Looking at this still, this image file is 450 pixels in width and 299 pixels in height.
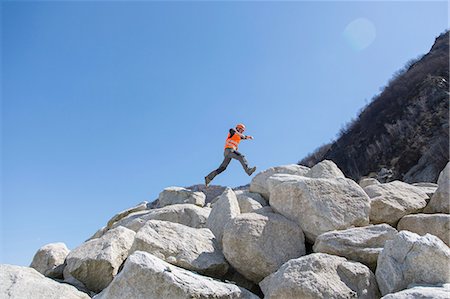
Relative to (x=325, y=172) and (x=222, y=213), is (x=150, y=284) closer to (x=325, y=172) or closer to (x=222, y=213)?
(x=222, y=213)

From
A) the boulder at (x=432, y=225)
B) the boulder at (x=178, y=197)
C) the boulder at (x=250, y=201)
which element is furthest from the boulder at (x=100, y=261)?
the boulder at (x=178, y=197)

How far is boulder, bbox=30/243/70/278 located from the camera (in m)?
7.14

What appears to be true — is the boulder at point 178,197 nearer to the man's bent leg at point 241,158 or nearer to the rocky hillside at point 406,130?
the man's bent leg at point 241,158

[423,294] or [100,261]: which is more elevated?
[100,261]

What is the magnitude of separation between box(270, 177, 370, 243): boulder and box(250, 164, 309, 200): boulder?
79.3 inches

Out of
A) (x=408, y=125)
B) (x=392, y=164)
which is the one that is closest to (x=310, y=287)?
(x=392, y=164)

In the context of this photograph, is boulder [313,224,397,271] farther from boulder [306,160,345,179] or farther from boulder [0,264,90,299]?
boulder [0,264,90,299]

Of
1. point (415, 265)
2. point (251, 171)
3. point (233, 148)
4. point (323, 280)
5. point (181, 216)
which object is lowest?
point (415, 265)

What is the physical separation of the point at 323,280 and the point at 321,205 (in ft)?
5.86

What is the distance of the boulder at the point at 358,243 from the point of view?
4957 mm

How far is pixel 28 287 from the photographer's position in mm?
5129

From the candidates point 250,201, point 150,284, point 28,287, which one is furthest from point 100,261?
point 250,201

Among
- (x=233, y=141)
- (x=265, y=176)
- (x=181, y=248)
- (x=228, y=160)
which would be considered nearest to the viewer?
(x=181, y=248)

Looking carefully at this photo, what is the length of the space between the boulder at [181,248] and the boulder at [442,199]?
4.09m
